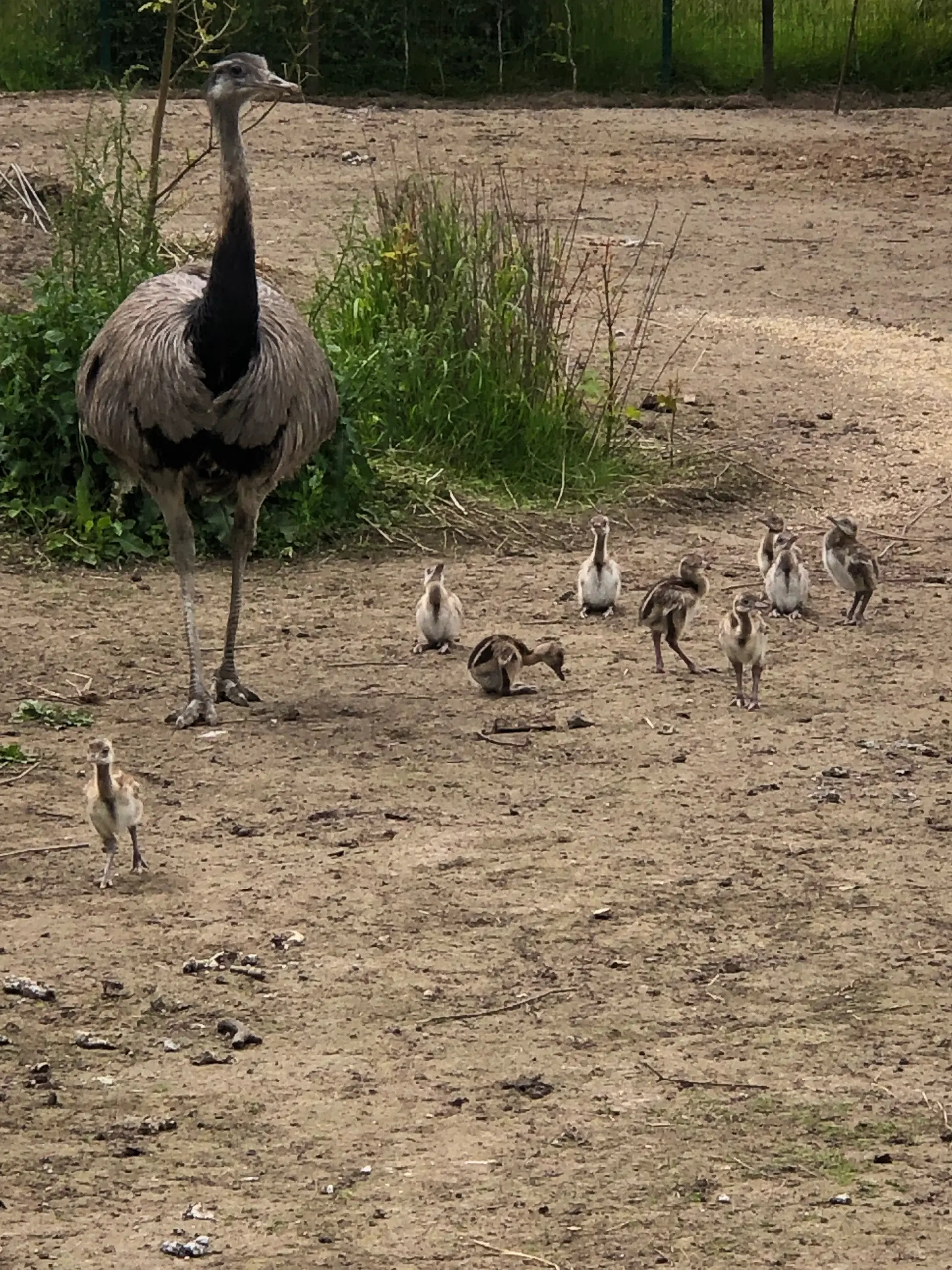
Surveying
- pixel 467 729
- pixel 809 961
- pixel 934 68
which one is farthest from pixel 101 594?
pixel 934 68

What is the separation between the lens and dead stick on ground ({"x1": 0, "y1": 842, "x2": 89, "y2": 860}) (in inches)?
255

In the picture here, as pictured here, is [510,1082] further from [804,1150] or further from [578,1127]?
[804,1150]

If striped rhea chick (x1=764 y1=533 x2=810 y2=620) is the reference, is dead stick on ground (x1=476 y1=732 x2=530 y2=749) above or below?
below

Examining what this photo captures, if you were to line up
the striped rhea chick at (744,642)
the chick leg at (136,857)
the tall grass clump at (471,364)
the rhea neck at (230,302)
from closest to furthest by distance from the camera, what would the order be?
the chick leg at (136,857), the rhea neck at (230,302), the striped rhea chick at (744,642), the tall grass clump at (471,364)

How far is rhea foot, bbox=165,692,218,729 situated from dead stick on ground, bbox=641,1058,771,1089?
2.98m

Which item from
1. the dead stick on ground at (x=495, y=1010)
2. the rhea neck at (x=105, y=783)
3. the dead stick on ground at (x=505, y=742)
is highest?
the rhea neck at (x=105, y=783)

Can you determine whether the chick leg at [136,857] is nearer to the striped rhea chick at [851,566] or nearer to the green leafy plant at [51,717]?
the green leafy plant at [51,717]

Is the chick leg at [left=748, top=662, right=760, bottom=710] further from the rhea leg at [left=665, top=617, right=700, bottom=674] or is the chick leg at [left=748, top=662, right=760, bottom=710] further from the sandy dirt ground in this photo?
the rhea leg at [left=665, top=617, right=700, bottom=674]

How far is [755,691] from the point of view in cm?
782

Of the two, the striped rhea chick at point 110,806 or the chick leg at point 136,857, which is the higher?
the striped rhea chick at point 110,806

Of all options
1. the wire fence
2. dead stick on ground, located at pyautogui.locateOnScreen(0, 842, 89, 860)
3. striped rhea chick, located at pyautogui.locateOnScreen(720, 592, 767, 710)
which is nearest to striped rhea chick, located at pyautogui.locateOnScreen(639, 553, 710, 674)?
striped rhea chick, located at pyautogui.locateOnScreen(720, 592, 767, 710)

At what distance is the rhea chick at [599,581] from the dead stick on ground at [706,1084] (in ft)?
12.5

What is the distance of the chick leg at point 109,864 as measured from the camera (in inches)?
244

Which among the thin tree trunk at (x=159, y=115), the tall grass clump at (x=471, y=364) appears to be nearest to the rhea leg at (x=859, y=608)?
the tall grass clump at (x=471, y=364)
